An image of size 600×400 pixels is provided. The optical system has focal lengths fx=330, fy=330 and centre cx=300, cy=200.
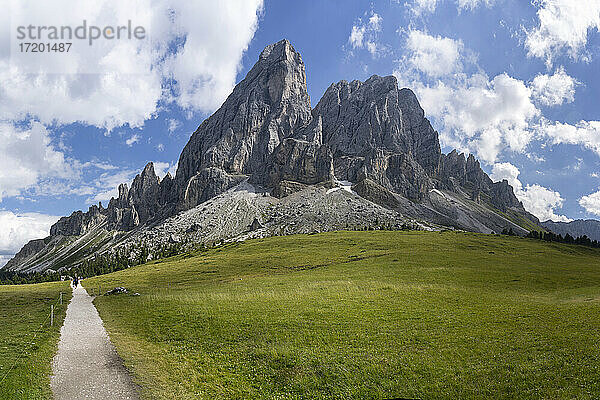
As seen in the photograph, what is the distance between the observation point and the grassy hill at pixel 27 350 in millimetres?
17172

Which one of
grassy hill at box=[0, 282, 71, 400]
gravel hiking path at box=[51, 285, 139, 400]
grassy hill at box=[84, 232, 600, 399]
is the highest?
grassy hill at box=[0, 282, 71, 400]

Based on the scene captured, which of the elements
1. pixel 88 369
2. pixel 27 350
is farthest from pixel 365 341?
pixel 27 350

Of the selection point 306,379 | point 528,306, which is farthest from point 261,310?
point 528,306

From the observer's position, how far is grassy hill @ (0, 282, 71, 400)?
17172 mm

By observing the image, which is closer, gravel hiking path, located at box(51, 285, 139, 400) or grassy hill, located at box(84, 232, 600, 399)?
gravel hiking path, located at box(51, 285, 139, 400)

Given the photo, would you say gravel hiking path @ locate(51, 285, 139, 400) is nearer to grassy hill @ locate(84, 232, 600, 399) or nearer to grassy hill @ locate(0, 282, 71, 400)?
grassy hill @ locate(0, 282, 71, 400)

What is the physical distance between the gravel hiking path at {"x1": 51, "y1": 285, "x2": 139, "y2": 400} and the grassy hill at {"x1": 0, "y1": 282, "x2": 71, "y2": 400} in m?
0.57

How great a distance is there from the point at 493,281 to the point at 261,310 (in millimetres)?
41403

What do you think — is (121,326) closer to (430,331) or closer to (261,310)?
(261,310)

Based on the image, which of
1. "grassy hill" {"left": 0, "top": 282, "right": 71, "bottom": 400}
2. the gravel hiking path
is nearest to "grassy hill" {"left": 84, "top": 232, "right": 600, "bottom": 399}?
the gravel hiking path

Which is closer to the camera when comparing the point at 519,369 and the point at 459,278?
the point at 519,369

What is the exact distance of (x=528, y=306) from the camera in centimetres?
3547

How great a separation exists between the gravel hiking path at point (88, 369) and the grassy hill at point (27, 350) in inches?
22.6

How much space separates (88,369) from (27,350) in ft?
23.6
